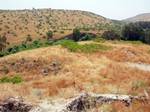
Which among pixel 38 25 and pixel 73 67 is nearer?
pixel 73 67

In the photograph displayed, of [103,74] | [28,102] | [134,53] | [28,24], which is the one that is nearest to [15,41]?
[28,24]

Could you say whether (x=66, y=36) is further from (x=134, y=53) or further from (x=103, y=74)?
(x=103, y=74)

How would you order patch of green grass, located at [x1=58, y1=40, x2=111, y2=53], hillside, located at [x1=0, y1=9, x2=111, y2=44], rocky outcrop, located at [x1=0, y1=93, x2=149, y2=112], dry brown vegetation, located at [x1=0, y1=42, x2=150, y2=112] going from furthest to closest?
hillside, located at [x1=0, y1=9, x2=111, y2=44]
patch of green grass, located at [x1=58, y1=40, x2=111, y2=53]
dry brown vegetation, located at [x1=0, y1=42, x2=150, y2=112]
rocky outcrop, located at [x1=0, y1=93, x2=149, y2=112]

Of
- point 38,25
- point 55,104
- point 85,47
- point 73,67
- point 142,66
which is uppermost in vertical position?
point 55,104

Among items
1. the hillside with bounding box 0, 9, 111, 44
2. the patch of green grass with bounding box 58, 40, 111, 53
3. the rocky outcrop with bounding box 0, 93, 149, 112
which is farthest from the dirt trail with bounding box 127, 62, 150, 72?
the hillside with bounding box 0, 9, 111, 44

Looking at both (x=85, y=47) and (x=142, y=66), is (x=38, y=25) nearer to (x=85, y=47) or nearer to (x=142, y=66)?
(x=85, y=47)

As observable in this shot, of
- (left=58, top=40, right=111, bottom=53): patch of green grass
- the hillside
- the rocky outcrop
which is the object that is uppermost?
the rocky outcrop

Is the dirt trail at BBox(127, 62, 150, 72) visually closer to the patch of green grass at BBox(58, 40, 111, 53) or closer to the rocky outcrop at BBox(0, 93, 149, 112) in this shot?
the patch of green grass at BBox(58, 40, 111, 53)

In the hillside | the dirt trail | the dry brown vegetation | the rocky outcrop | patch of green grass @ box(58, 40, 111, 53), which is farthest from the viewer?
the hillside

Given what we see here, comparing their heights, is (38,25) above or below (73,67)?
below

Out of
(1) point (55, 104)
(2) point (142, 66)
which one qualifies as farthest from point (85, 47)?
(1) point (55, 104)

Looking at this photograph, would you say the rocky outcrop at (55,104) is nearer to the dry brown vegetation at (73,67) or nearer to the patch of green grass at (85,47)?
the dry brown vegetation at (73,67)

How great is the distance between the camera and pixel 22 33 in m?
107

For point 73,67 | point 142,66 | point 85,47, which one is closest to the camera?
point 73,67
